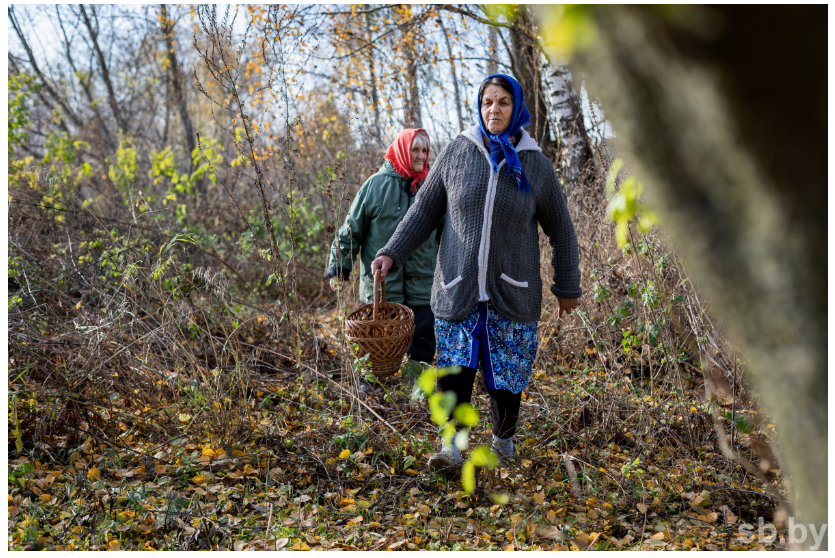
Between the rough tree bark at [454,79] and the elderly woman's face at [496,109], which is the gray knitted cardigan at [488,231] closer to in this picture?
the elderly woman's face at [496,109]

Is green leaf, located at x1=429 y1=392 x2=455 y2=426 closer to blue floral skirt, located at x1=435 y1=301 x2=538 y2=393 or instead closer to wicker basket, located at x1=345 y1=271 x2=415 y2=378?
blue floral skirt, located at x1=435 y1=301 x2=538 y2=393

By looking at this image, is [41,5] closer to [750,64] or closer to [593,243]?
[593,243]

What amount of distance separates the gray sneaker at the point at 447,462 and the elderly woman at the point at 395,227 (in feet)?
3.79

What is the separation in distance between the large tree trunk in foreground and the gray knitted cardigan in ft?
6.16

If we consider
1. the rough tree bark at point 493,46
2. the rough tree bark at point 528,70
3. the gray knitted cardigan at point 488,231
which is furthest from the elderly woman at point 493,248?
the rough tree bark at point 493,46

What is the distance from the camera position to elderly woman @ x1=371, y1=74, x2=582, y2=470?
2590 mm

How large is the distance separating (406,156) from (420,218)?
1102 mm

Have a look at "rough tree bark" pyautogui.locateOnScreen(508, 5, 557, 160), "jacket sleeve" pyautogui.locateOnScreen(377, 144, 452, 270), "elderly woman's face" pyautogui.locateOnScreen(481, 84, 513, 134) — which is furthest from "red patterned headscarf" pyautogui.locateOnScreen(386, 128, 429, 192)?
"rough tree bark" pyautogui.locateOnScreen(508, 5, 557, 160)

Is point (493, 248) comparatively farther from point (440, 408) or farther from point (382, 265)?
point (440, 408)

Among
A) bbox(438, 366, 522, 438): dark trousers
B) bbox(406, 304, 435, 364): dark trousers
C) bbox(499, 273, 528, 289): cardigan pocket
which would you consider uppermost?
bbox(499, 273, 528, 289): cardigan pocket

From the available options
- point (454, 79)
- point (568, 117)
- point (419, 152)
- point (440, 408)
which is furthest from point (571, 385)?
point (454, 79)

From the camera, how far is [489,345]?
2.68 m
